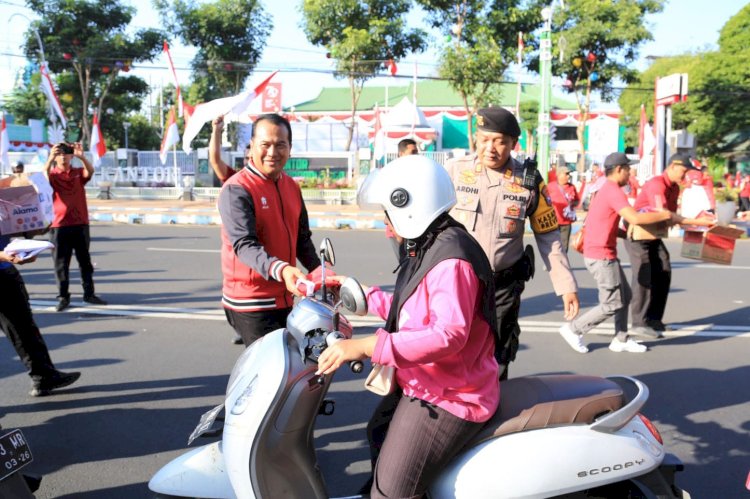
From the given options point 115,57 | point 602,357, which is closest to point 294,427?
point 602,357

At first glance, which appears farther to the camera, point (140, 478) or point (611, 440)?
point (140, 478)

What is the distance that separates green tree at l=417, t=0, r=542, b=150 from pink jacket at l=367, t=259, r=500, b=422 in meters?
22.7

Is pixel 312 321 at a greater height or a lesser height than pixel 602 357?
greater

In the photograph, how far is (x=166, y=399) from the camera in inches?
187

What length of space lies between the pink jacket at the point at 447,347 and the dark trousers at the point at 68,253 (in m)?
6.36

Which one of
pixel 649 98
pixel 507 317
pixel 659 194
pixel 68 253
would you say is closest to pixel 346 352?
pixel 507 317

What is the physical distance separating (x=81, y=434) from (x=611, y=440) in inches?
126

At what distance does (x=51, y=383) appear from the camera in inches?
186

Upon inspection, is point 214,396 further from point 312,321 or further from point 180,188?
point 180,188

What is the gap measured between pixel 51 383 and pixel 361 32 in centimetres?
2240

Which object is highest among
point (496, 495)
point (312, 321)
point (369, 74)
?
point (369, 74)

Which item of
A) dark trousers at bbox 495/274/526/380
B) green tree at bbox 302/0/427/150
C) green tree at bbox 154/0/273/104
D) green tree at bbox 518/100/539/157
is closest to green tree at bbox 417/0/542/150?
green tree at bbox 302/0/427/150

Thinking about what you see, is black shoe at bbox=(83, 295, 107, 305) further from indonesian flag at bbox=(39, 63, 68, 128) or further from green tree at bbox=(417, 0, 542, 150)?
green tree at bbox=(417, 0, 542, 150)

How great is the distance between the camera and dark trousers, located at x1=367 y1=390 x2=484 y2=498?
7.29ft
